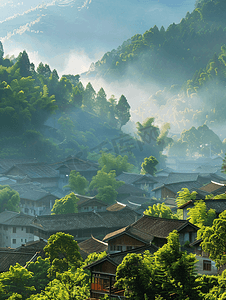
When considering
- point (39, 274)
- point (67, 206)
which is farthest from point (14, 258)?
point (67, 206)

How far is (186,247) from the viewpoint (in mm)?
17875

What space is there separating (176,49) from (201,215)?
518 feet

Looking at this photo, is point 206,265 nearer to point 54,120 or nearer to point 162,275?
point 162,275

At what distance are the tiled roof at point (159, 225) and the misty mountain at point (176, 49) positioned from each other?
154m

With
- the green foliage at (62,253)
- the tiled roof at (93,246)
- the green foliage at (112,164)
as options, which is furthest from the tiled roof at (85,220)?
the green foliage at (112,164)

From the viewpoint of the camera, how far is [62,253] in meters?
18.7

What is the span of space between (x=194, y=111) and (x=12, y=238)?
114 metres

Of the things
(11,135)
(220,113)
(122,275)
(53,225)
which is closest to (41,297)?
(122,275)

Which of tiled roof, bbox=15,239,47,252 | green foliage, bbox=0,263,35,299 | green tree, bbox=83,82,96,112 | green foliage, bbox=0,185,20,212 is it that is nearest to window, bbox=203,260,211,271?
green foliage, bbox=0,263,35,299

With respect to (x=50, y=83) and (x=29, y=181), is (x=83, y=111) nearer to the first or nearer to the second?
(x=50, y=83)

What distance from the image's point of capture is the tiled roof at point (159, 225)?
62.3ft

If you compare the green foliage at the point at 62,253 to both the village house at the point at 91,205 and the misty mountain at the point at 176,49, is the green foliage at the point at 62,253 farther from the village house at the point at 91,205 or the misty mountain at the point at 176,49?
the misty mountain at the point at 176,49

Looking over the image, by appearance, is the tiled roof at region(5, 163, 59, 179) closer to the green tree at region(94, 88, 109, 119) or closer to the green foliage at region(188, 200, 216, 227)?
the green foliage at region(188, 200, 216, 227)

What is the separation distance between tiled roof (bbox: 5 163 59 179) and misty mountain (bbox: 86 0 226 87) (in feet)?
411
